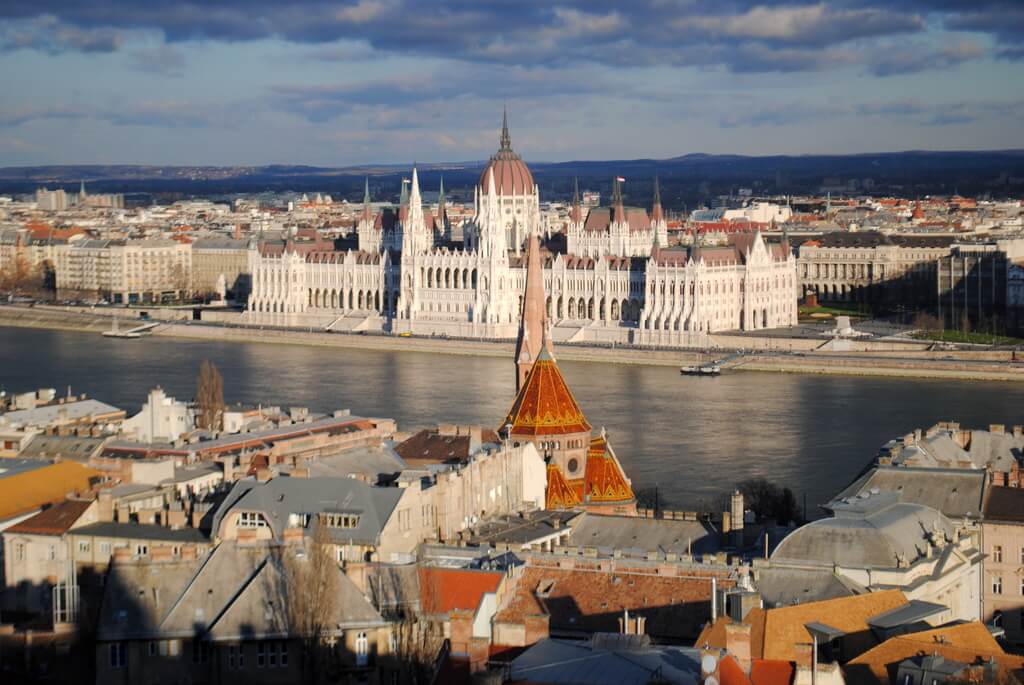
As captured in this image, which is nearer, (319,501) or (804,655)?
(804,655)

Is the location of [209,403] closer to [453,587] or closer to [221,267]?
[453,587]

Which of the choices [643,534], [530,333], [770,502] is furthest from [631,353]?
[643,534]

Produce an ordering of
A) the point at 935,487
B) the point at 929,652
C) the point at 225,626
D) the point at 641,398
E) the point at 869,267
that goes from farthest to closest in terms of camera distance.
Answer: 1. the point at 869,267
2. the point at 641,398
3. the point at 935,487
4. the point at 225,626
5. the point at 929,652

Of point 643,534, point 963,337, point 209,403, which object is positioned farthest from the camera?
point 963,337

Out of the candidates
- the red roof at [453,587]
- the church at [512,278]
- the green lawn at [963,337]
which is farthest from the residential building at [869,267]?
the red roof at [453,587]

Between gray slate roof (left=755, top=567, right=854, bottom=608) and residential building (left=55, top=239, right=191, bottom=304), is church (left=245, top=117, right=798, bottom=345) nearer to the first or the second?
residential building (left=55, top=239, right=191, bottom=304)

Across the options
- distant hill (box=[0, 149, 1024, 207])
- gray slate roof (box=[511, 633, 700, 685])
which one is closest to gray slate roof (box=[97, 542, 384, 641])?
gray slate roof (box=[511, 633, 700, 685])
